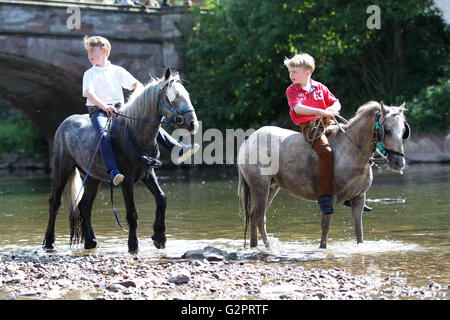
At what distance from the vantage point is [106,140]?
843 centimetres

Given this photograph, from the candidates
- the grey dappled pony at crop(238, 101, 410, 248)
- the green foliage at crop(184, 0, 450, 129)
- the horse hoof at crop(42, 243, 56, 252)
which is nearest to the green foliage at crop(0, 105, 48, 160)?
the green foliage at crop(184, 0, 450, 129)

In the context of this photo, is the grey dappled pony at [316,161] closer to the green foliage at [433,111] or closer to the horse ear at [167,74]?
the horse ear at [167,74]

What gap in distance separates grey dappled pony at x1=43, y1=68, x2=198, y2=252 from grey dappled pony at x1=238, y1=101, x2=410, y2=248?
37.0 inches

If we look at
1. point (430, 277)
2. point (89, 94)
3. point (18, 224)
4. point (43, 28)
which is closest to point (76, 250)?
point (89, 94)

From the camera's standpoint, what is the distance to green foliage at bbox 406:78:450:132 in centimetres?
2347

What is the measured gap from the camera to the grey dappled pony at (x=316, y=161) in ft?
24.8

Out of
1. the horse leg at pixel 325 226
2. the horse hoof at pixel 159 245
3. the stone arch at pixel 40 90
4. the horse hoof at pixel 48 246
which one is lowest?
the horse hoof at pixel 48 246

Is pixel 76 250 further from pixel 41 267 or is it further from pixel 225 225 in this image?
pixel 225 225

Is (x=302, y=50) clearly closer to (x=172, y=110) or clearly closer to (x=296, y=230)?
(x=296, y=230)

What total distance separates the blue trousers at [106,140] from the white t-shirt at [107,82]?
208 mm

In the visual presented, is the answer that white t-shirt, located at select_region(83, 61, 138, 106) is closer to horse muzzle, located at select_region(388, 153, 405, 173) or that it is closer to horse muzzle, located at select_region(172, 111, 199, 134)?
horse muzzle, located at select_region(172, 111, 199, 134)

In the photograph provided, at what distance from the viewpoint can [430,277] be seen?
19.8ft

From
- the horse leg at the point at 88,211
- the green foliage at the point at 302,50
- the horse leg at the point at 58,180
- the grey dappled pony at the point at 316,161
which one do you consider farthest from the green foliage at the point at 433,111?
the horse leg at the point at 58,180

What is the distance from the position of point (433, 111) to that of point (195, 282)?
62.0 ft
